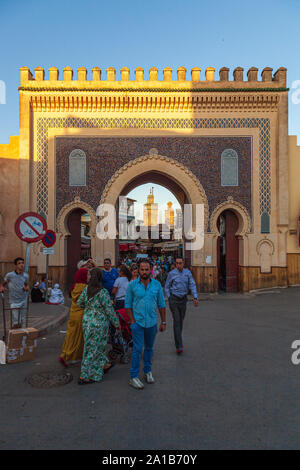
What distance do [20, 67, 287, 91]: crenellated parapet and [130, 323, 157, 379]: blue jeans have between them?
1292cm

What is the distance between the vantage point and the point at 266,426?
3293 mm

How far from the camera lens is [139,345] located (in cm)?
442

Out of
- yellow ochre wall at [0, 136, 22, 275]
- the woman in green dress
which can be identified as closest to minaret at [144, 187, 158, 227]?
yellow ochre wall at [0, 136, 22, 275]

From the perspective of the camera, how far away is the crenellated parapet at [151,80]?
1490 centimetres

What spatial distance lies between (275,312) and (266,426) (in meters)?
7.14

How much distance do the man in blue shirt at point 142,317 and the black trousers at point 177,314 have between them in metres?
1.32

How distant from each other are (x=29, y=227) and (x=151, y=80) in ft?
35.5

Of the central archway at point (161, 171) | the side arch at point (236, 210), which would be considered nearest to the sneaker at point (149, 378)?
the central archway at point (161, 171)

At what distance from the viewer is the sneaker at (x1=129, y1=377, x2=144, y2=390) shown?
14.1 feet

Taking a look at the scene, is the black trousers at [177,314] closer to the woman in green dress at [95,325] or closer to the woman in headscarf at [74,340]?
the woman in green dress at [95,325]

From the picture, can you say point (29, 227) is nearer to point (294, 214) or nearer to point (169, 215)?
point (294, 214)

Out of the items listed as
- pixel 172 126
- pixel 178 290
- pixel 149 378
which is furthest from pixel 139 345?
pixel 172 126

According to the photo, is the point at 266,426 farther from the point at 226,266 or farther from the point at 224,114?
the point at 224,114
